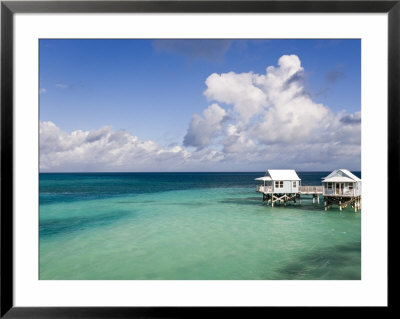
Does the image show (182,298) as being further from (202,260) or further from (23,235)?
(202,260)

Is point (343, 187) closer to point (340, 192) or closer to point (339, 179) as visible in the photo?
point (340, 192)

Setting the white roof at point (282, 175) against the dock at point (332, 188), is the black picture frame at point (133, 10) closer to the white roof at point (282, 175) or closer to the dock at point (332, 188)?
the dock at point (332, 188)

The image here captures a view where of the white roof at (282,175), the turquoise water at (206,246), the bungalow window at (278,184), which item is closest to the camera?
the turquoise water at (206,246)

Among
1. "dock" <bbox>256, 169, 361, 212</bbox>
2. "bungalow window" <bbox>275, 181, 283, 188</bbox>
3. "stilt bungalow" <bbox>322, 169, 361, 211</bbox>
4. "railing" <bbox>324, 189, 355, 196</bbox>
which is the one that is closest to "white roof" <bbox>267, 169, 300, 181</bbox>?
"dock" <bbox>256, 169, 361, 212</bbox>

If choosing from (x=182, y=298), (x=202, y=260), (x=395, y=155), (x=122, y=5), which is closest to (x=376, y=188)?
(x=395, y=155)

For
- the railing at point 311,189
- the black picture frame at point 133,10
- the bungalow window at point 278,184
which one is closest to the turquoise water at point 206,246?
the black picture frame at point 133,10

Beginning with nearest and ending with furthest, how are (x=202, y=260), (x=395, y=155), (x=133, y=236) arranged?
(x=395, y=155) < (x=202, y=260) < (x=133, y=236)
